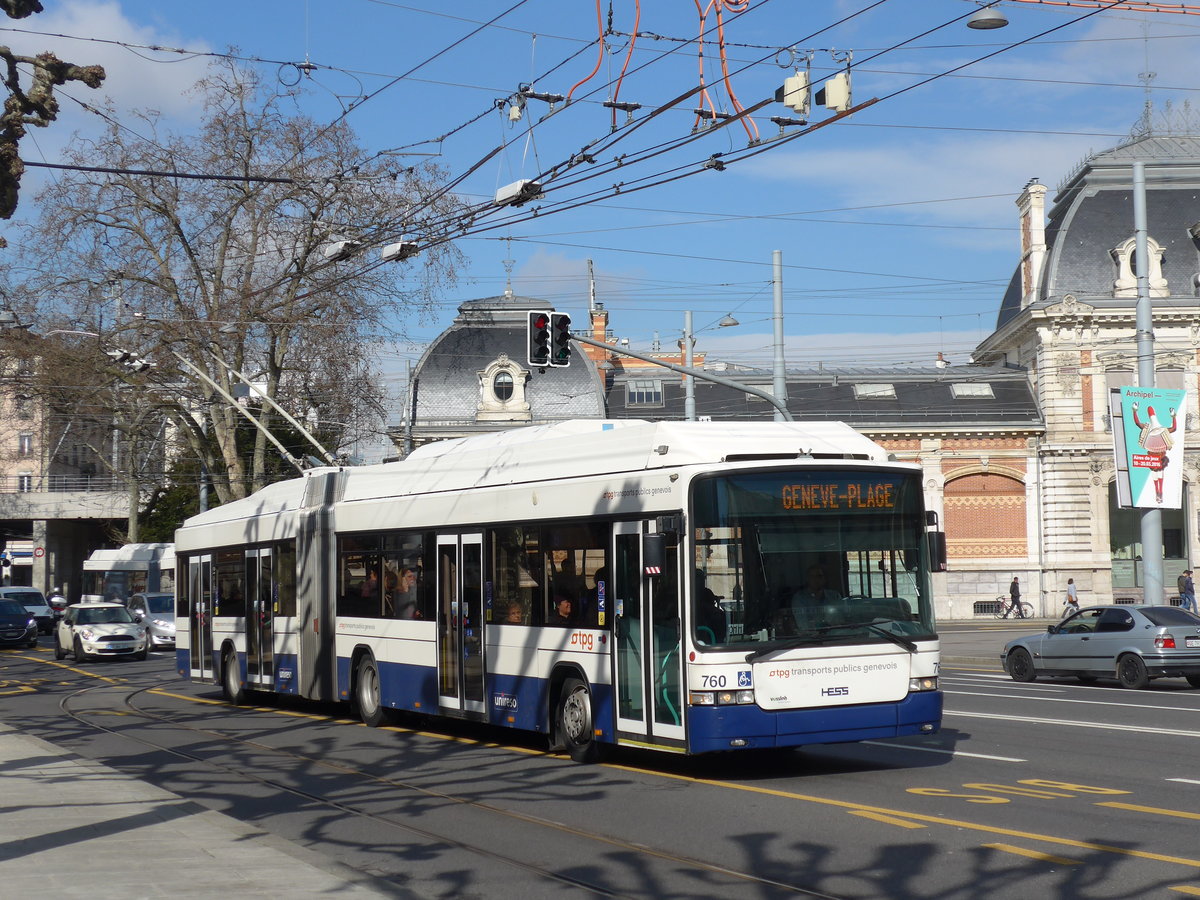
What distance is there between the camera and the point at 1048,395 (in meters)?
56.8

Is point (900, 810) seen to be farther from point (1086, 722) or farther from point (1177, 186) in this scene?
point (1177, 186)

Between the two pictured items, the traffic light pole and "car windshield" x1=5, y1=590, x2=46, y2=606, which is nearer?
Result: the traffic light pole

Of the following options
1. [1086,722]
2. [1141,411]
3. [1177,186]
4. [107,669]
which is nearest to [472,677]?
[1086,722]

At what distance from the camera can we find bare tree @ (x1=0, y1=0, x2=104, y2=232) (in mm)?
14000

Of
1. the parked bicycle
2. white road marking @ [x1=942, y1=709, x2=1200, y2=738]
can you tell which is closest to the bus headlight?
white road marking @ [x1=942, y1=709, x2=1200, y2=738]

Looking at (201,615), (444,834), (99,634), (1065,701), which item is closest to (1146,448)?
(1065,701)

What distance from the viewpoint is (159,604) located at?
4375 centimetres

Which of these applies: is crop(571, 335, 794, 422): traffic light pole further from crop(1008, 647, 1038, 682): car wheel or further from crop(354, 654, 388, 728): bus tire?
crop(354, 654, 388, 728): bus tire

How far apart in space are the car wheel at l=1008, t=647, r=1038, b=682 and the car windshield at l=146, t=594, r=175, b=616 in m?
26.6

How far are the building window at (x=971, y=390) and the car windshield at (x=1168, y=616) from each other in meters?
35.2

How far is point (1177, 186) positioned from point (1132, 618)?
3799 cm

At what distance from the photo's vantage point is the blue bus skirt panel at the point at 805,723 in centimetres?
1198

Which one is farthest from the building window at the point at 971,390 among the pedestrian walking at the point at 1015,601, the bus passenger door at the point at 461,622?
the bus passenger door at the point at 461,622

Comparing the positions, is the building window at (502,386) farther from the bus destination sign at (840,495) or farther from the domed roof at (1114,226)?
the bus destination sign at (840,495)
